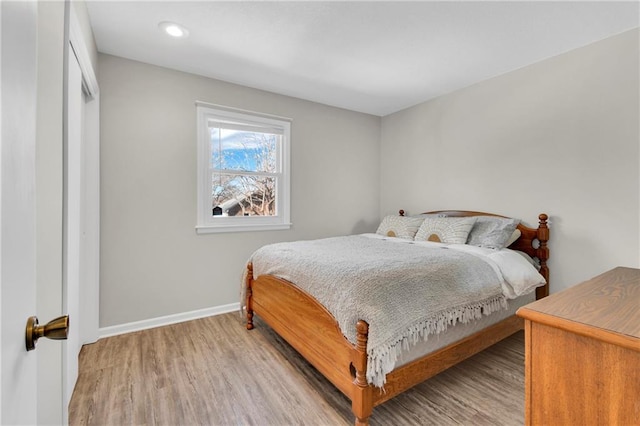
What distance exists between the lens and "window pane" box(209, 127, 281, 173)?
3178 millimetres

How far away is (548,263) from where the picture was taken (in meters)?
2.74

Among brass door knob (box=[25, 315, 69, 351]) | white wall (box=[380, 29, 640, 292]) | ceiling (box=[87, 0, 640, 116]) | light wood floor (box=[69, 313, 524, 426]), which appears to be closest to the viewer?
brass door knob (box=[25, 315, 69, 351])

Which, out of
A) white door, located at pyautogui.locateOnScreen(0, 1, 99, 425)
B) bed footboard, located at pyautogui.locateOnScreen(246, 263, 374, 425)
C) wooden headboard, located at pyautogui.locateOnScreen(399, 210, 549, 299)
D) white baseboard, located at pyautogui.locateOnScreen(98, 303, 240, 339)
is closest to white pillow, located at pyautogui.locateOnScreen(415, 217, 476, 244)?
wooden headboard, located at pyautogui.locateOnScreen(399, 210, 549, 299)

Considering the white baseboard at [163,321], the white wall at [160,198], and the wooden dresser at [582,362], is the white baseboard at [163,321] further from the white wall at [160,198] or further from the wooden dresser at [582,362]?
the wooden dresser at [582,362]

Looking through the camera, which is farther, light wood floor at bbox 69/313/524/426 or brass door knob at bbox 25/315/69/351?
light wood floor at bbox 69/313/524/426

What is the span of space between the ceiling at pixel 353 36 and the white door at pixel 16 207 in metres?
1.77

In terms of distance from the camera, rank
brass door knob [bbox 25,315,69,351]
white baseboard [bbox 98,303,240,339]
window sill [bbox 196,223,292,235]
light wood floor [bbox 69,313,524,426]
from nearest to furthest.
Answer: brass door knob [bbox 25,315,69,351], light wood floor [bbox 69,313,524,426], white baseboard [bbox 98,303,240,339], window sill [bbox 196,223,292,235]

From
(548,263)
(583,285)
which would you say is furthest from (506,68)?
(583,285)

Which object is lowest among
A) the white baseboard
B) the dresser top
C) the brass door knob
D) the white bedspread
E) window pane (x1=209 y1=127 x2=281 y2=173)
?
the white baseboard

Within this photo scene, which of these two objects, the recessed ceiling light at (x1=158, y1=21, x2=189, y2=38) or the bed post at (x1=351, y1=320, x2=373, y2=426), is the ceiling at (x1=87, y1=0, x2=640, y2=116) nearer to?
the recessed ceiling light at (x1=158, y1=21, x2=189, y2=38)

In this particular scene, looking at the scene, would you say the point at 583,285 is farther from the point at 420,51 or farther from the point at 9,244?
the point at 420,51

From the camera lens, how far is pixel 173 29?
7.34 feet

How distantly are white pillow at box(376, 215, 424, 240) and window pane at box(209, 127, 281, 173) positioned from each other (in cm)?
150

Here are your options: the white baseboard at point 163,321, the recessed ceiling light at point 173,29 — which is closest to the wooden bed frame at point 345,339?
the white baseboard at point 163,321
